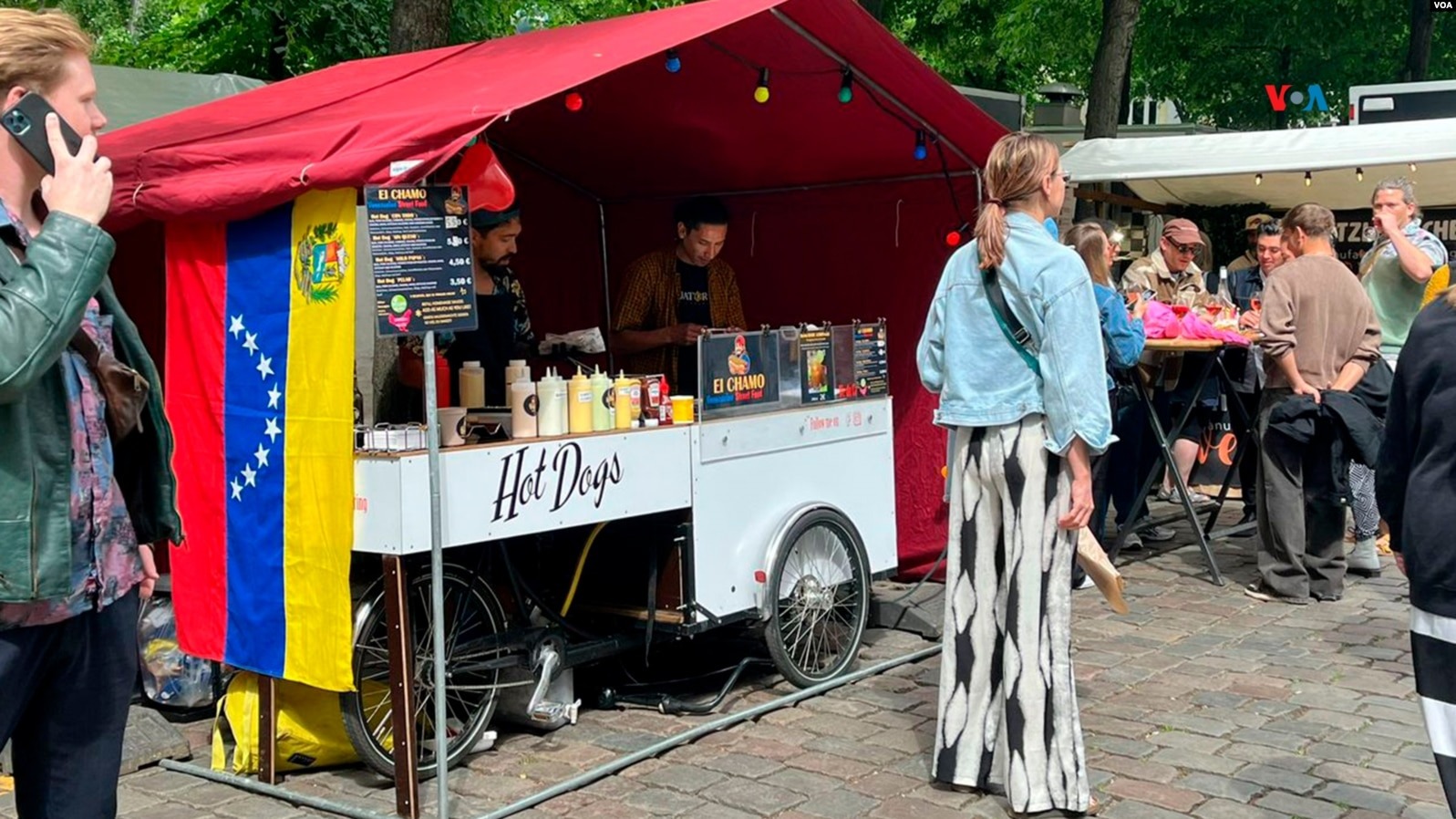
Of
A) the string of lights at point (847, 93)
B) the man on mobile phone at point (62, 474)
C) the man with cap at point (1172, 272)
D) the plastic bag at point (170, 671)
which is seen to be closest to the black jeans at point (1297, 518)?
the man with cap at point (1172, 272)

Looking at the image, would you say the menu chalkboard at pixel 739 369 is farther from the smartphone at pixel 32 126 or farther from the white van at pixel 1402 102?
the white van at pixel 1402 102

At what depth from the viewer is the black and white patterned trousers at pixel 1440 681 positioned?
3119mm

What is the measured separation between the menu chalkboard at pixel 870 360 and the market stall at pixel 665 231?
0.02 meters

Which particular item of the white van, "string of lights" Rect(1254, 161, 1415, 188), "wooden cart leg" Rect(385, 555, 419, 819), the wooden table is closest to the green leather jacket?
"wooden cart leg" Rect(385, 555, 419, 819)

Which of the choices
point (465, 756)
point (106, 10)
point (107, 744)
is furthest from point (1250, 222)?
point (106, 10)

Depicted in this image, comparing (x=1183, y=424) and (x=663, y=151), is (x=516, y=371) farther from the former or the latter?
(x=1183, y=424)

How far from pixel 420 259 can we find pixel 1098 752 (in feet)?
9.27

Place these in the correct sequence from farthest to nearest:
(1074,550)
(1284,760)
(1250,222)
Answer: (1250,222) → (1284,760) → (1074,550)

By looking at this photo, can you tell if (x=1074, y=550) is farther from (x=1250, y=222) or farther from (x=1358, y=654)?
(x=1250, y=222)

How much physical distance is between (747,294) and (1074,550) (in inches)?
150

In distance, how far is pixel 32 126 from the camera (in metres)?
2.31

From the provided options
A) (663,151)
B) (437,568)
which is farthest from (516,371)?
(663,151)

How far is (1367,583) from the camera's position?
25.5 feet

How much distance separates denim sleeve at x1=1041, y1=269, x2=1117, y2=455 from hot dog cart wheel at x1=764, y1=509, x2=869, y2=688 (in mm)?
1654
